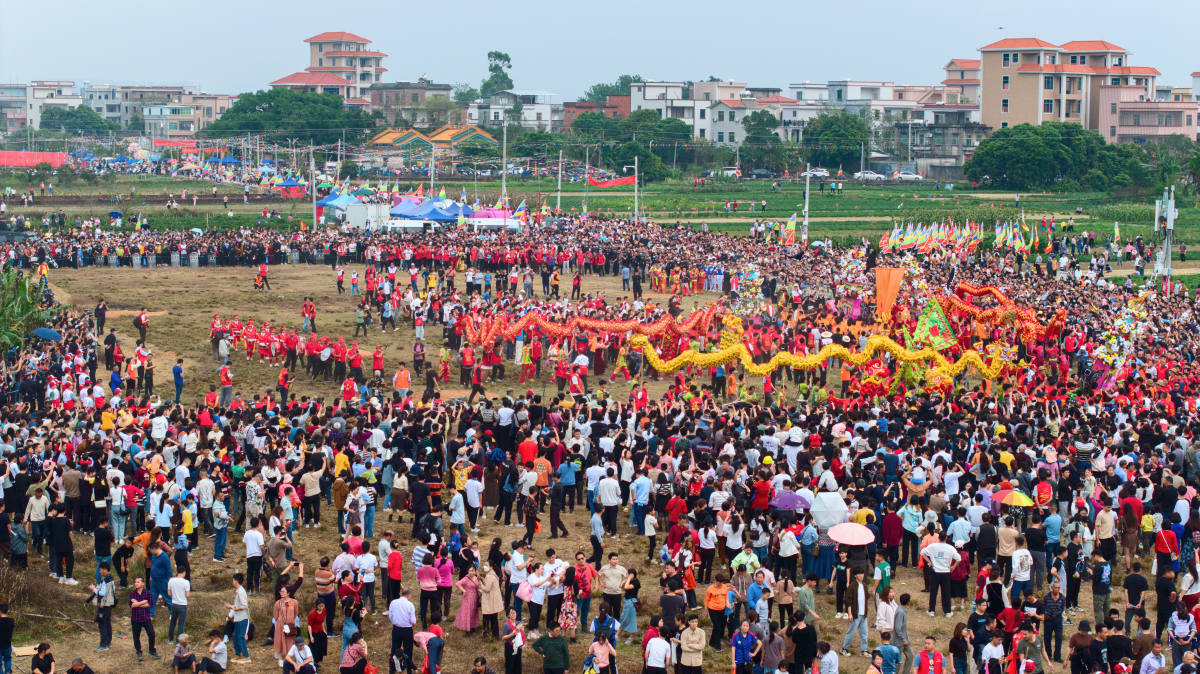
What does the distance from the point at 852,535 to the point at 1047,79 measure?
103 metres

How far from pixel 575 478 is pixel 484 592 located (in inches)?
183

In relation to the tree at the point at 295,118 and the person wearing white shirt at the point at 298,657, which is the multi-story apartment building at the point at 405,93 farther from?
the person wearing white shirt at the point at 298,657

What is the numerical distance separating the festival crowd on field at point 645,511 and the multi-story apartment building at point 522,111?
11414 centimetres

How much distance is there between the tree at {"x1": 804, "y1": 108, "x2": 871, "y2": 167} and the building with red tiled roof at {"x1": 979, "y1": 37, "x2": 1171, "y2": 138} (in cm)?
1513

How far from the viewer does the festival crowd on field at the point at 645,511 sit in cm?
1241

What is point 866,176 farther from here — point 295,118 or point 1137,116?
point 295,118

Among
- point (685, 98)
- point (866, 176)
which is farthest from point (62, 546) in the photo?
point (685, 98)

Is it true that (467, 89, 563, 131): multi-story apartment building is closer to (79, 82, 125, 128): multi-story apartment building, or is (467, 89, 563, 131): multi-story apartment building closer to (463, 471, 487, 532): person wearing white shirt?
(79, 82, 125, 128): multi-story apartment building

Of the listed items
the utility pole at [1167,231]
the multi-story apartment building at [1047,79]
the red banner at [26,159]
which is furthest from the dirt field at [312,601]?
the multi-story apartment building at [1047,79]

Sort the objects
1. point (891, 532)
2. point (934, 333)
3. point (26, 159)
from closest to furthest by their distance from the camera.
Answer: point (891, 532)
point (934, 333)
point (26, 159)

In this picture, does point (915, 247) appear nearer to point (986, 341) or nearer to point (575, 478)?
point (986, 341)

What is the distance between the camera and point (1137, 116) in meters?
110

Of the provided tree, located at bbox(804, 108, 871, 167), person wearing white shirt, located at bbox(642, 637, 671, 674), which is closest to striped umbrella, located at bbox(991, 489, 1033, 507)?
person wearing white shirt, located at bbox(642, 637, 671, 674)

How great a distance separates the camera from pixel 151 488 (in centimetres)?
1595
